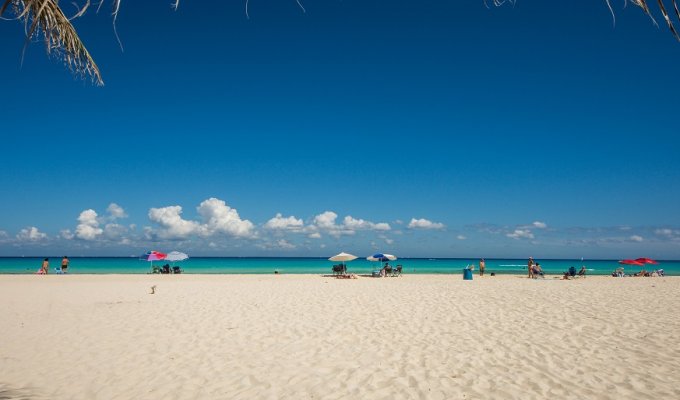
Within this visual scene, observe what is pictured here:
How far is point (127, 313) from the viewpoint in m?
12.0

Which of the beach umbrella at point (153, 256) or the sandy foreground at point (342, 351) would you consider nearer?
the sandy foreground at point (342, 351)

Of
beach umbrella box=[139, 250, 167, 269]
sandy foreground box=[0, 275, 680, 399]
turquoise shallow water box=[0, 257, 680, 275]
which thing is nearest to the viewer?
sandy foreground box=[0, 275, 680, 399]

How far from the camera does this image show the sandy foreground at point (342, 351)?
5645 mm

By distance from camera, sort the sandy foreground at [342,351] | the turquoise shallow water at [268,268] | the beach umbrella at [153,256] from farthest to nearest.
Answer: the turquoise shallow water at [268,268] < the beach umbrella at [153,256] < the sandy foreground at [342,351]

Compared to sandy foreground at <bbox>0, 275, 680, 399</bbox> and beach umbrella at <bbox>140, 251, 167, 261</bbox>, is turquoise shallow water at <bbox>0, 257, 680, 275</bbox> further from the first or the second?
sandy foreground at <bbox>0, 275, 680, 399</bbox>

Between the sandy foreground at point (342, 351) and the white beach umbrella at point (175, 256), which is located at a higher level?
the white beach umbrella at point (175, 256)

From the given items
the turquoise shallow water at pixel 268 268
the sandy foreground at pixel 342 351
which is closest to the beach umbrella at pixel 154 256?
the turquoise shallow water at pixel 268 268

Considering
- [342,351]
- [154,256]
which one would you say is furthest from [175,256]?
[342,351]

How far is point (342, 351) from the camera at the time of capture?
7.53 metres

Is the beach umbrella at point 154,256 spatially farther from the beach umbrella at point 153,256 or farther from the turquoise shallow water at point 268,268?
the turquoise shallow water at point 268,268

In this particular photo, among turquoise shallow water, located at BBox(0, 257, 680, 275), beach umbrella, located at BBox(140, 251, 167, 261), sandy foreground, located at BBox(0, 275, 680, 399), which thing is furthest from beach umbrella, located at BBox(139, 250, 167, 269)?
sandy foreground, located at BBox(0, 275, 680, 399)

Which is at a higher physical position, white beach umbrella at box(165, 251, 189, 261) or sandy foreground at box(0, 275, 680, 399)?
white beach umbrella at box(165, 251, 189, 261)

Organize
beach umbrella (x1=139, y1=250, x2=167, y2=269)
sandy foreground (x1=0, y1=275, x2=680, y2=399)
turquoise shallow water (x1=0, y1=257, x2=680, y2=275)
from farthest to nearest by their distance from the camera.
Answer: turquoise shallow water (x1=0, y1=257, x2=680, y2=275)
beach umbrella (x1=139, y1=250, x2=167, y2=269)
sandy foreground (x1=0, y1=275, x2=680, y2=399)

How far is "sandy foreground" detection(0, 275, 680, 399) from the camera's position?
5645 millimetres
